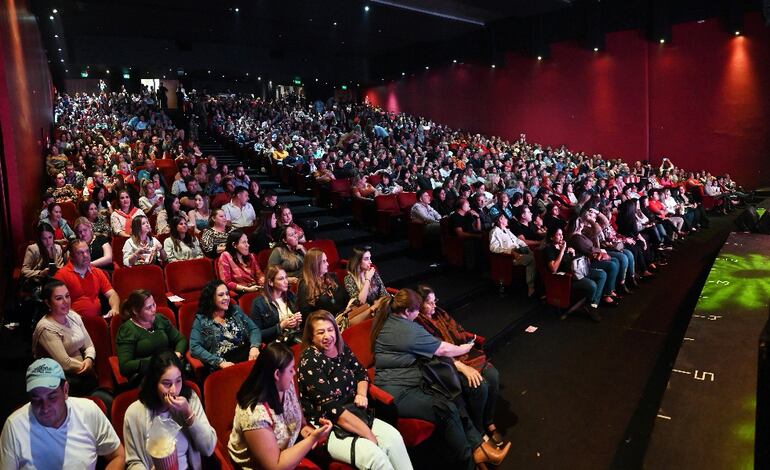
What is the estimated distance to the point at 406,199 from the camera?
7.62m

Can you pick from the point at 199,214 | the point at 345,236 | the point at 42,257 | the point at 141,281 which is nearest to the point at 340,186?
the point at 345,236

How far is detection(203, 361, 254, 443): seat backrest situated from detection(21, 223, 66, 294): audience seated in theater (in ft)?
7.29

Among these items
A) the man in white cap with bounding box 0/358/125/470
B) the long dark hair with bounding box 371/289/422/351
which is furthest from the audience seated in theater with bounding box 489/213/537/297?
the man in white cap with bounding box 0/358/125/470

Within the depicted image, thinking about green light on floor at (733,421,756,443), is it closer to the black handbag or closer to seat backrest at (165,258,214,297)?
the black handbag

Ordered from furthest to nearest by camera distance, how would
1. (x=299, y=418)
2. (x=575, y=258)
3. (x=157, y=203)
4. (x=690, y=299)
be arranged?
1. (x=157, y=203)
2. (x=690, y=299)
3. (x=575, y=258)
4. (x=299, y=418)

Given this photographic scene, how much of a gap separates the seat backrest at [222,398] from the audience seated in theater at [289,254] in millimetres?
1733

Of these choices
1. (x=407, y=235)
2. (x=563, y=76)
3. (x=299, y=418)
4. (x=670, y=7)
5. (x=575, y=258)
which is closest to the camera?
(x=299, y=418)

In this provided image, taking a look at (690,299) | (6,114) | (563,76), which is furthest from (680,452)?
(563,76)

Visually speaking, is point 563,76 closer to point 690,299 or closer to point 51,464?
point 690,299

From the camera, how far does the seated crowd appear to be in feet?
6.70

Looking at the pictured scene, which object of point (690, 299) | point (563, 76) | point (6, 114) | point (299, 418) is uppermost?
point (563, 76)

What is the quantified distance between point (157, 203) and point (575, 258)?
4.55m

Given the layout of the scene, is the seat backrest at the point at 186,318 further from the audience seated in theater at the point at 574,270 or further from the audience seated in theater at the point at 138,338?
the audience seated in theater at the point at 574,270

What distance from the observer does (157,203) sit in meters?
6.20
